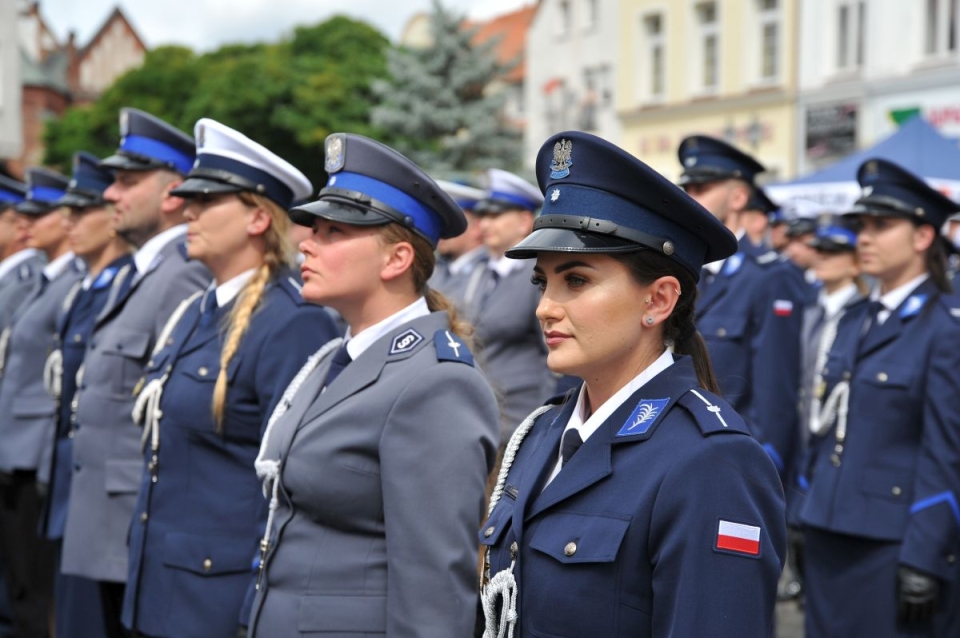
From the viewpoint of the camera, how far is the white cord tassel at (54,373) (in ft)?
20.0

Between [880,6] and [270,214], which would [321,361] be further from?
[880,6]

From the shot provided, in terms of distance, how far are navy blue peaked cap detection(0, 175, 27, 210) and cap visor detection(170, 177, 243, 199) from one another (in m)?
5.97

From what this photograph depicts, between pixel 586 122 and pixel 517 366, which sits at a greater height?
pixel 586 122

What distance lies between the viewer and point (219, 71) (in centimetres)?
4528

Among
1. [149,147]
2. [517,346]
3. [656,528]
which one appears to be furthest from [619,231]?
[517,346]

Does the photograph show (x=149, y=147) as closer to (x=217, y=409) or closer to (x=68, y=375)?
(x=68, y=375)

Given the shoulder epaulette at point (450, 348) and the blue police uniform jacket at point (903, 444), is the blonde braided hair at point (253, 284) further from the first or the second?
the blue police uniform jacket at point (903, 444)

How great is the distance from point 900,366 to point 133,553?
3.14 meters

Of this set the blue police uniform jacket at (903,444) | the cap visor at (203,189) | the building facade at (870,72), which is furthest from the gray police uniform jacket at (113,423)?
the building facade at (870,72)

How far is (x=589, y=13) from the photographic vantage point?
34.4m

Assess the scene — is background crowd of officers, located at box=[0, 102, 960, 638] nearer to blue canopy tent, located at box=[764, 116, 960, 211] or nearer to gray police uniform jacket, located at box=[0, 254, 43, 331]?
gray police uniform jacket, located at box=[0, 254, 43, 331]

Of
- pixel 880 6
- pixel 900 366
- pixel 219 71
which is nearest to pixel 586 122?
pixel 880 6

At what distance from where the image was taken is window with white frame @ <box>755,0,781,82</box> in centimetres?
2739

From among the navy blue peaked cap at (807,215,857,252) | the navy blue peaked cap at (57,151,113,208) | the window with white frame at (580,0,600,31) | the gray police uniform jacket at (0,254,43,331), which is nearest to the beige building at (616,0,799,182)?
the window with white frame at (580,0,600,31)
